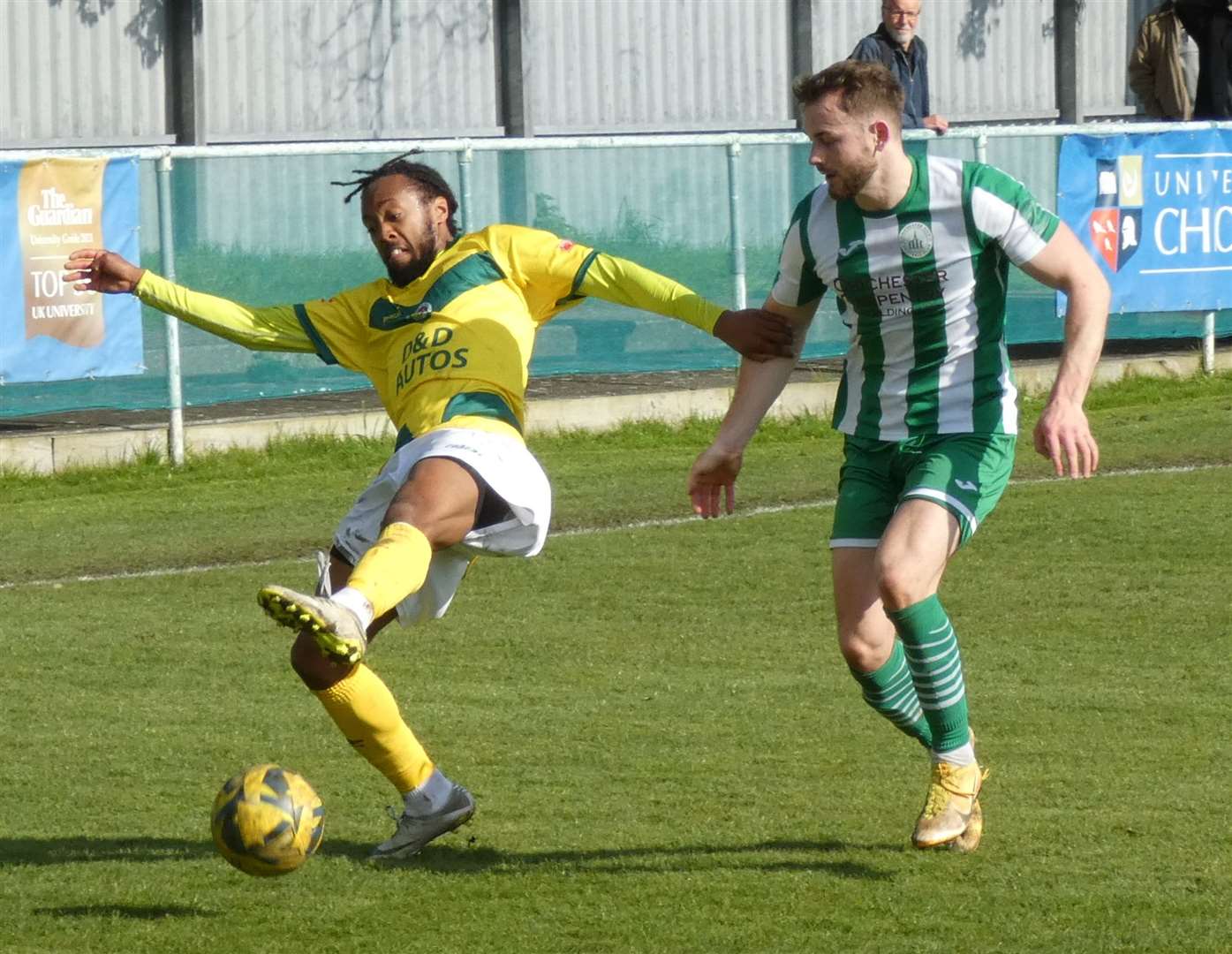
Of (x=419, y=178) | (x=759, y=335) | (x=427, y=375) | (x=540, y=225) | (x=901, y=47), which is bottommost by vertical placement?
(x=427, y=375)

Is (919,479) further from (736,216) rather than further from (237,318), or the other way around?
(736,216)

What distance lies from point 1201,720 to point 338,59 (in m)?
14.7

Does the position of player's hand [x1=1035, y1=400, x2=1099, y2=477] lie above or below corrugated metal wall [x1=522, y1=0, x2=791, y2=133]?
below

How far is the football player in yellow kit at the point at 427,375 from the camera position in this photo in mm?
5660

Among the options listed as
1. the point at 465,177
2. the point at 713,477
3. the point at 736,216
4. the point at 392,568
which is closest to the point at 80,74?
the point at 465,177

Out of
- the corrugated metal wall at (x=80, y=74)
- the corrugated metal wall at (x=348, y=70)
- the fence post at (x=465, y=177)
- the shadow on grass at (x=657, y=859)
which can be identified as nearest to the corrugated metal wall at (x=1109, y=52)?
the corrugated metal wall at (x=348, y=70)

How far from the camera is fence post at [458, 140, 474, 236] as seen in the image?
13805 mm

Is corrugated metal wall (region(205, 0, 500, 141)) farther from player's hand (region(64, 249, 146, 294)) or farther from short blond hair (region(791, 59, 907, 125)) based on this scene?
short blond hair (region(791, 59, 907, 125))

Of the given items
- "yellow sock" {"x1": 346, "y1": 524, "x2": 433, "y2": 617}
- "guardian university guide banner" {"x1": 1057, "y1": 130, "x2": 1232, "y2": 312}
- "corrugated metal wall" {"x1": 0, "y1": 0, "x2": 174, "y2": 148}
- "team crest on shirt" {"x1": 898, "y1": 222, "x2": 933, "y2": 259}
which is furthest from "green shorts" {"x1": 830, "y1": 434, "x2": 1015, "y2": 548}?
"corrugated metal wall" {"x1": 0, "y1": 0, "x2": 174, "y2": 148}

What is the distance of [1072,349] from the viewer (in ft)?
18.1

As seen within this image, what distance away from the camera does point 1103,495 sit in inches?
447

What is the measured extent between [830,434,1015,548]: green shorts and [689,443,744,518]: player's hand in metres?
0.31

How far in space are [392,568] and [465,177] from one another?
883 cm

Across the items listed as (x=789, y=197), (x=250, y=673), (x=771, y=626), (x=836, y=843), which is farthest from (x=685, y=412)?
(x=836, y=843)
